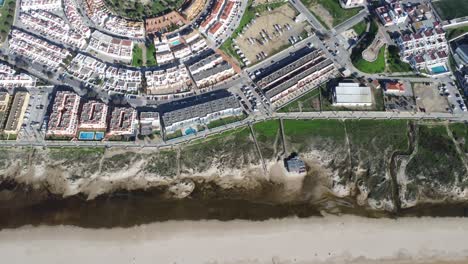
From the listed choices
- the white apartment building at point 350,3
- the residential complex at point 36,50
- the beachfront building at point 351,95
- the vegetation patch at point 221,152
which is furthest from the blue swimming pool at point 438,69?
the residential complex at point 36,50

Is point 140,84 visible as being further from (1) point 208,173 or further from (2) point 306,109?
(2) point 306,109

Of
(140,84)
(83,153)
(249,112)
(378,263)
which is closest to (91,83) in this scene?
(140,84)

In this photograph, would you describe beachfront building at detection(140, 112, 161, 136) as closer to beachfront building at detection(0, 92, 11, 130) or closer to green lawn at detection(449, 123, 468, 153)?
beachfront building at detection(0, 92, 11, 130)

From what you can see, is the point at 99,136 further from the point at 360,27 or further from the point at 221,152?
the point at 360,27

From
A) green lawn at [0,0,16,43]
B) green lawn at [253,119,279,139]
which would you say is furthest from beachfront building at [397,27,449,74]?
green lawn at [0,0,16,43]

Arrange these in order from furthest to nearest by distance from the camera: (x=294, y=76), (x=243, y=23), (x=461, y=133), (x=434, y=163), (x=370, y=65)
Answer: (x=243, y=23), (x=370, y=65), (x=294, y=76), (x=461, y=133), (x=434, y=163)

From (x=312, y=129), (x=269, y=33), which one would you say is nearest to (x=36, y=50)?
(x=269, y=33)
